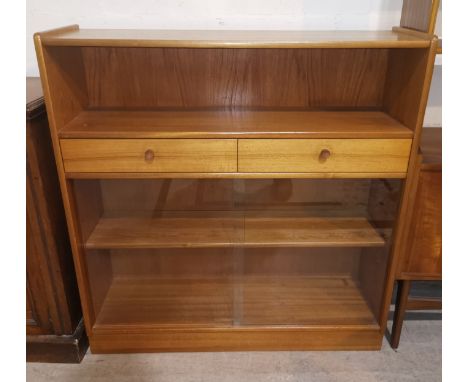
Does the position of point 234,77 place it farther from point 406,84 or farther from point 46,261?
point 46,261

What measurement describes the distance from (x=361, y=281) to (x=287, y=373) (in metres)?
0.43

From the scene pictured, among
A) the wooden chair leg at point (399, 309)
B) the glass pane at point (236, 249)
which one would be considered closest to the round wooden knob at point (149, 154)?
the glass pane at point (236, 249)

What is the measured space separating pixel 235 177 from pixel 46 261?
664mm

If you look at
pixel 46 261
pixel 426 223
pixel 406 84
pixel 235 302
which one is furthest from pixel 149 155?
pixel 426 223

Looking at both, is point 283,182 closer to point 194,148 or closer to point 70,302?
point 194,148

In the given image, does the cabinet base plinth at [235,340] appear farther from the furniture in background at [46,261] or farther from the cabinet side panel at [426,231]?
the cabinet side panel at [426,231]

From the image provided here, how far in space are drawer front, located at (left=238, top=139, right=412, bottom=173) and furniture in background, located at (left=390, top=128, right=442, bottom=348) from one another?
10 cm

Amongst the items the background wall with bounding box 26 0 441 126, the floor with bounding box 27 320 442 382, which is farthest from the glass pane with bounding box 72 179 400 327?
the background wall with bounding box 26 0 441 126

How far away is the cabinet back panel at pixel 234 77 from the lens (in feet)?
4.44

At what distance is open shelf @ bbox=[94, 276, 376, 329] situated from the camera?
1481mm

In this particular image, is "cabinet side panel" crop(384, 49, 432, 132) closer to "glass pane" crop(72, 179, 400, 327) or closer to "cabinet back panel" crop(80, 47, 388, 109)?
"cabinet back panel" crop(80, 47, 388, 109)

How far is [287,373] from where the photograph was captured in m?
1.41

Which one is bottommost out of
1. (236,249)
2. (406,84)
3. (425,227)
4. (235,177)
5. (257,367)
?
(257,367)

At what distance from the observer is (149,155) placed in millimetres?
1185
